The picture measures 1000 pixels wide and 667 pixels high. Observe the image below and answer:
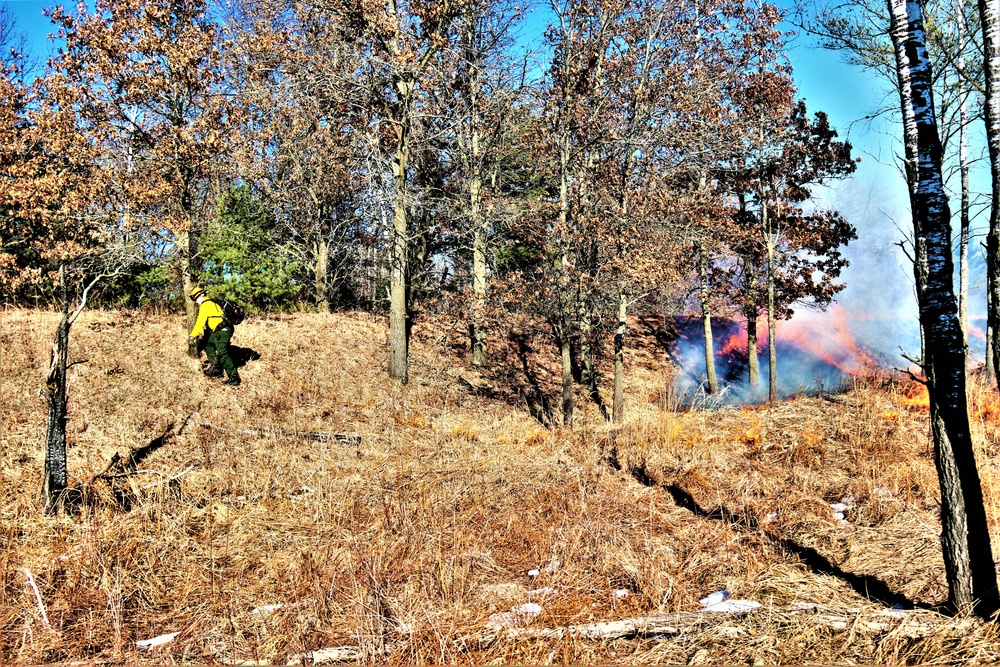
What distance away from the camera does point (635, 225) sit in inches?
525

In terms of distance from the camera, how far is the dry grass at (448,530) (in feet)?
15.2

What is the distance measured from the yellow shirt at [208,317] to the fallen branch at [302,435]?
285 cm

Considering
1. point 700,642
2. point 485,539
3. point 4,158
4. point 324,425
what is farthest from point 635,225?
point 4,158

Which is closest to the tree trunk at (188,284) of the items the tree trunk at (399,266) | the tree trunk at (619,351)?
the tree trunk at (399,266)

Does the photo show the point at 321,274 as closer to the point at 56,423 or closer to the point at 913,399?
the point at 56,423

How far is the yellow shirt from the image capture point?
12797mm

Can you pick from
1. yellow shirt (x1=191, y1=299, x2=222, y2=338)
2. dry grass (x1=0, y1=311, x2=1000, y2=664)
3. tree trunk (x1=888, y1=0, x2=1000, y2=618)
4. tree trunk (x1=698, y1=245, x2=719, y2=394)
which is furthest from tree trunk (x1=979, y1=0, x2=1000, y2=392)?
tree trunk (x1=698, y1=245, x2=719, y2=394)

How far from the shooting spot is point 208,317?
12789 millimetres

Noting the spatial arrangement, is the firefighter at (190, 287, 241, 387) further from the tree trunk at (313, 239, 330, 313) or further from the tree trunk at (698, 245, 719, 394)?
the tree trunk at (698, 245, 719, 394)

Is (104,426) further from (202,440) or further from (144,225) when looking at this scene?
(144,225)

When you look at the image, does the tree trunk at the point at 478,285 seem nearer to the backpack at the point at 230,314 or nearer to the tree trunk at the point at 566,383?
the tree trunk at the point at 566,383

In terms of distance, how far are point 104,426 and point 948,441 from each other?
1130 cm

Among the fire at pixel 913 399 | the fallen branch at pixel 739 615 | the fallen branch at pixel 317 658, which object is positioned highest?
the fire at pixel 913 399

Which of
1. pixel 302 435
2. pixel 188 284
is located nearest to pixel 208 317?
pixel 188 284
